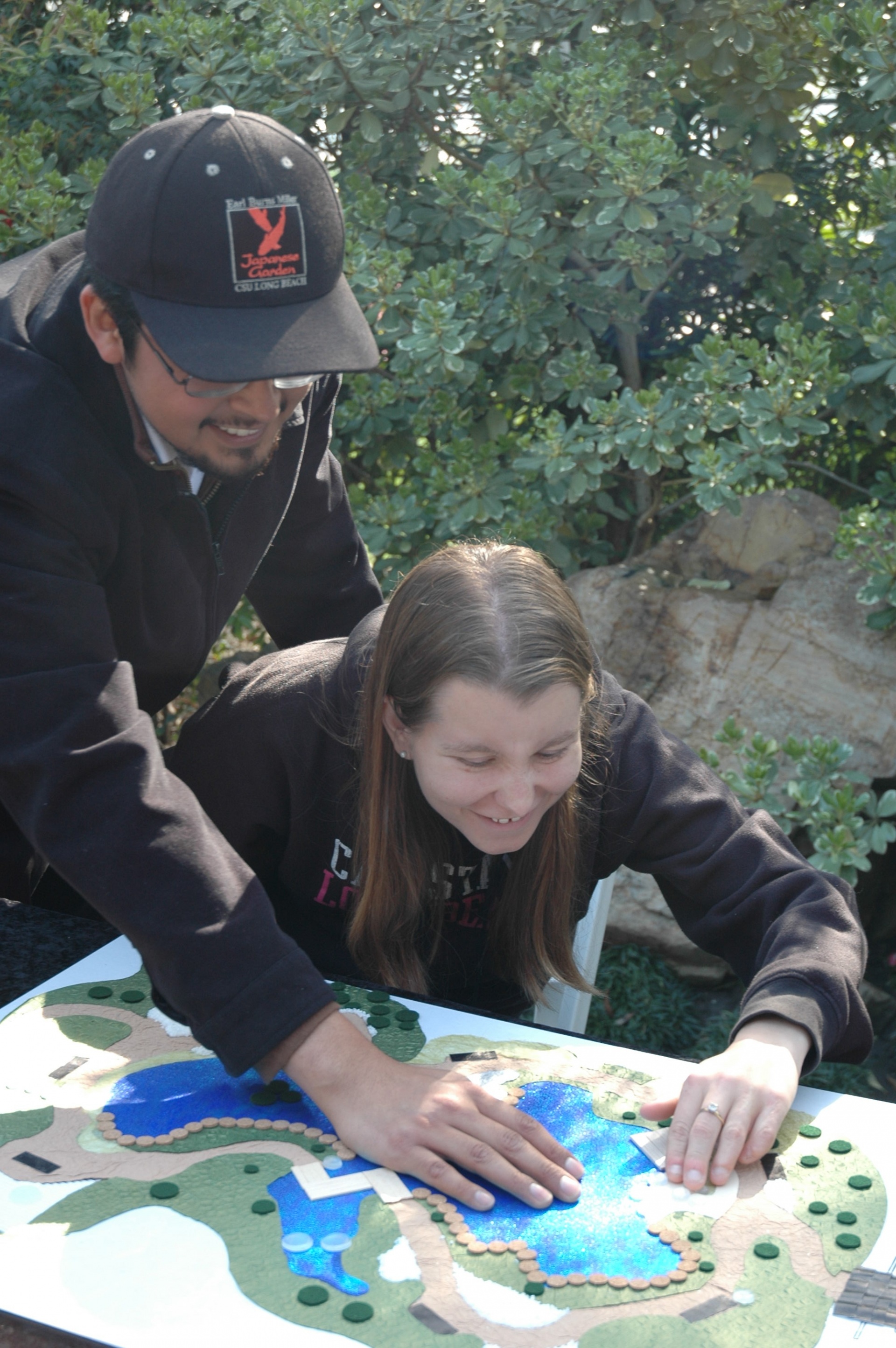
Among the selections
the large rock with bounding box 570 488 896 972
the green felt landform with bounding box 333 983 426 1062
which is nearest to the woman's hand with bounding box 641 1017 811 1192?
the green felt landform with bounding box 333 983 426 1062

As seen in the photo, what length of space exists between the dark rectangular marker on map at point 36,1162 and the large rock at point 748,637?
72.4 inches

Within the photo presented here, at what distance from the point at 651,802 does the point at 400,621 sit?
438mm

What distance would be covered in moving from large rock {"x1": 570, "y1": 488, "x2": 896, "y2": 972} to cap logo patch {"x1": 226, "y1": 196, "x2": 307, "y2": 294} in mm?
1596

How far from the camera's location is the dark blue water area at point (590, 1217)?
1227 millimetres

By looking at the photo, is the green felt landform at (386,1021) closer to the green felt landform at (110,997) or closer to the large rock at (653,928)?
the green felt landform at (110,997)

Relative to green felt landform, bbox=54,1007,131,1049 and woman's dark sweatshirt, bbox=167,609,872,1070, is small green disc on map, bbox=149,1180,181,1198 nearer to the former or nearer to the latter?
green felt landform, bbox=54,1007,131,1049

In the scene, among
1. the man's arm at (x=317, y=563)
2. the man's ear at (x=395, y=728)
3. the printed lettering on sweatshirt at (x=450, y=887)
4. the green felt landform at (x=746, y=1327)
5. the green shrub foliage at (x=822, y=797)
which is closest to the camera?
the green felt landform at (x=746, y=1327)

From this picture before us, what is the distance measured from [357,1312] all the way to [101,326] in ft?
3.63

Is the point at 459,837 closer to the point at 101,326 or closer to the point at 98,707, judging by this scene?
the point at 98,707

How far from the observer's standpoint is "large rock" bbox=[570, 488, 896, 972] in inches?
110

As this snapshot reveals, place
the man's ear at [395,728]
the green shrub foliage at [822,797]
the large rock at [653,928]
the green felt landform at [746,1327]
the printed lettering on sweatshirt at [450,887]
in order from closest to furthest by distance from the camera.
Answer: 1. the green felt landform at [746,1327]
2. the man's ear at [395,728]
3. the printed lettering on sweatshirt at [450,887]
4. the green shrub foliage at [822,797]
5. the large rock at [653,928]

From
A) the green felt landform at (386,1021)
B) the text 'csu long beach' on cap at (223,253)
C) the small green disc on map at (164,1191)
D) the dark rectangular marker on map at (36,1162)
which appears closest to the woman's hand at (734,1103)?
the green felt landform at (386,1021)

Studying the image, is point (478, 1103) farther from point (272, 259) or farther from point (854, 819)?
point (854, 819)

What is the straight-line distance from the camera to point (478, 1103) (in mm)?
1373
